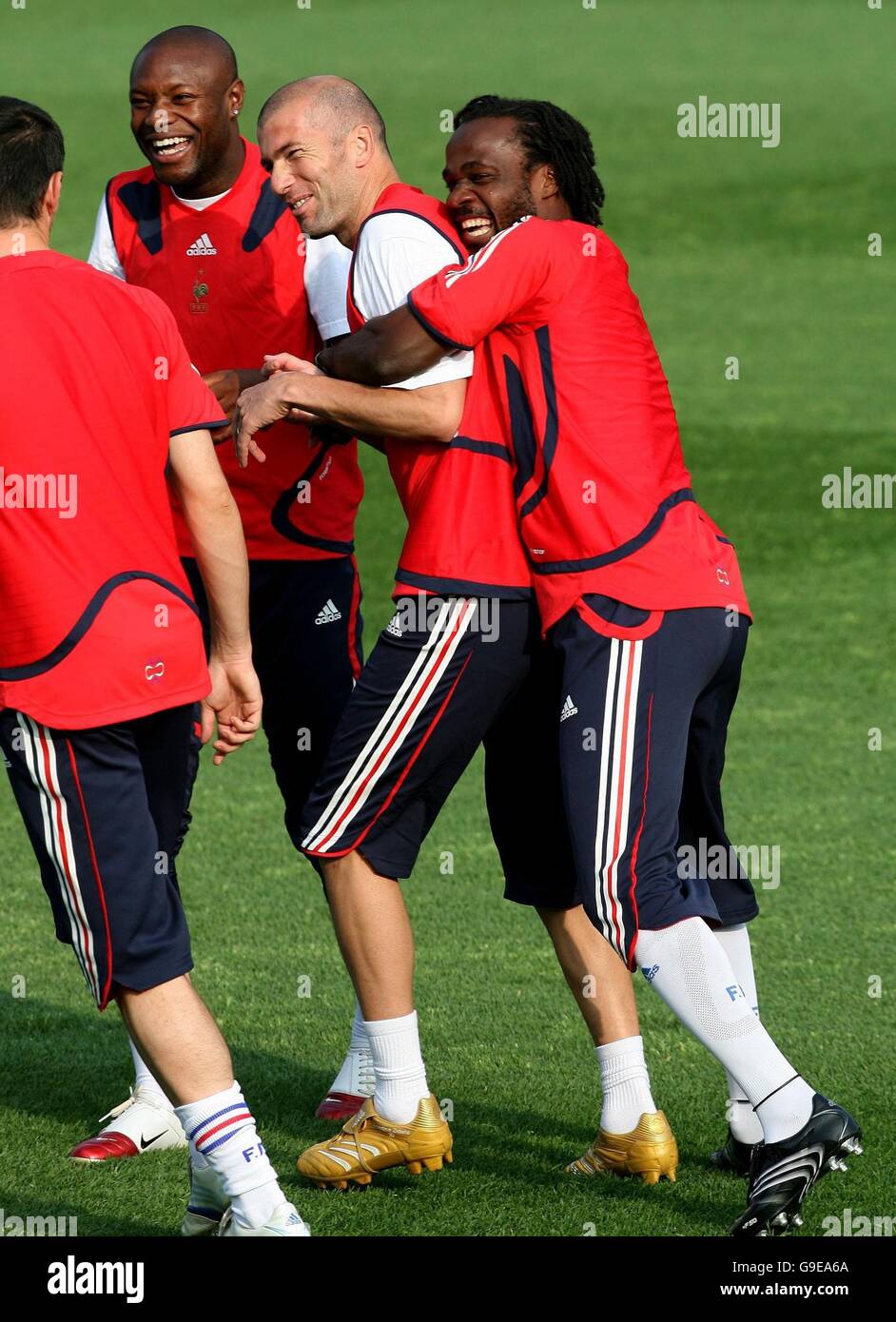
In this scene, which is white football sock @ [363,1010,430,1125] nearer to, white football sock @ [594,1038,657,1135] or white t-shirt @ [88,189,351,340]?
white football sock @ [594,1038,657,1135]

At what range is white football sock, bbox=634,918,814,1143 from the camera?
3719mm

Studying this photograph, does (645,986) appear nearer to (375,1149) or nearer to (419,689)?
(375,1149)

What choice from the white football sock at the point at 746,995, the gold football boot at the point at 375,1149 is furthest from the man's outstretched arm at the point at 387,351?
the gold football boot at the point at 375,1149

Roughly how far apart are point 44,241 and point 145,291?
0.69 ft

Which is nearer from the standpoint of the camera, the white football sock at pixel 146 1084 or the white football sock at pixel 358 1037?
the white football sock at pixel 146 1084

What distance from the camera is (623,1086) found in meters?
4.31

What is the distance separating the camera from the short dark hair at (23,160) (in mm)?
3496

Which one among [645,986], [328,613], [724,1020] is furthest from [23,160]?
[645,986]

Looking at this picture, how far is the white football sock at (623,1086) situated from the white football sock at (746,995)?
187 millimetres

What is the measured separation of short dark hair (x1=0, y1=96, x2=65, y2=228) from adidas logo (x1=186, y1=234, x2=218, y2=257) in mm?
1421

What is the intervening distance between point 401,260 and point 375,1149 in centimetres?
195

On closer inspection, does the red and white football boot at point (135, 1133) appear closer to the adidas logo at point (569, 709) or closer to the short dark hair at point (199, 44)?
the adidas logo at point (569, 709)
